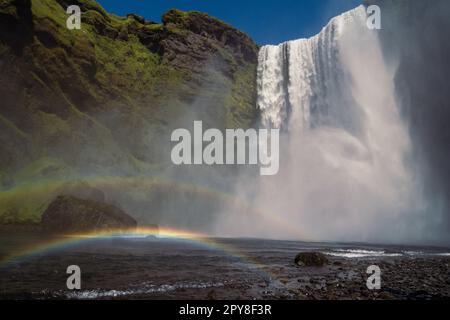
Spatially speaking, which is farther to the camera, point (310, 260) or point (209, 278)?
point (310, 260)

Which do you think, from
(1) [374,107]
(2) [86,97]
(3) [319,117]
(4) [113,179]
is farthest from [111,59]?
(1) [374,107]

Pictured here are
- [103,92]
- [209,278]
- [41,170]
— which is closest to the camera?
[209,278]

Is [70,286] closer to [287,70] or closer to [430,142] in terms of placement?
[430,142]

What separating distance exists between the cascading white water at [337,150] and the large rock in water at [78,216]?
24.4 m

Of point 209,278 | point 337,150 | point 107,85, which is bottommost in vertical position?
point 209,278

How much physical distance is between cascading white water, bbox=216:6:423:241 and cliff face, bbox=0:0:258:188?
18924 mm

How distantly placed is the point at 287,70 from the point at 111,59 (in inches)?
1767

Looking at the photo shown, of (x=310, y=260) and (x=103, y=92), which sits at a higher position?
(x=103, y=92)

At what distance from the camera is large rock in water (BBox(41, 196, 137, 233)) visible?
47.5 metres

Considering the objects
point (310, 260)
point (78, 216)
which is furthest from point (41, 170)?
point (310, 260)

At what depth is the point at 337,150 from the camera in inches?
2694

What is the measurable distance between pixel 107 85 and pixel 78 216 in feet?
156

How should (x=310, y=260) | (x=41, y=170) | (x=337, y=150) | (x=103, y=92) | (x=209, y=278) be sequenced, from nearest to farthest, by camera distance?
(x=209, y=278) → (x=310, y=260) → (x=41, y=170) → (x=337, y=150) → (x=103, y=92)

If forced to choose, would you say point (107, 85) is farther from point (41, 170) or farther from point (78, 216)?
point (78, 216)
